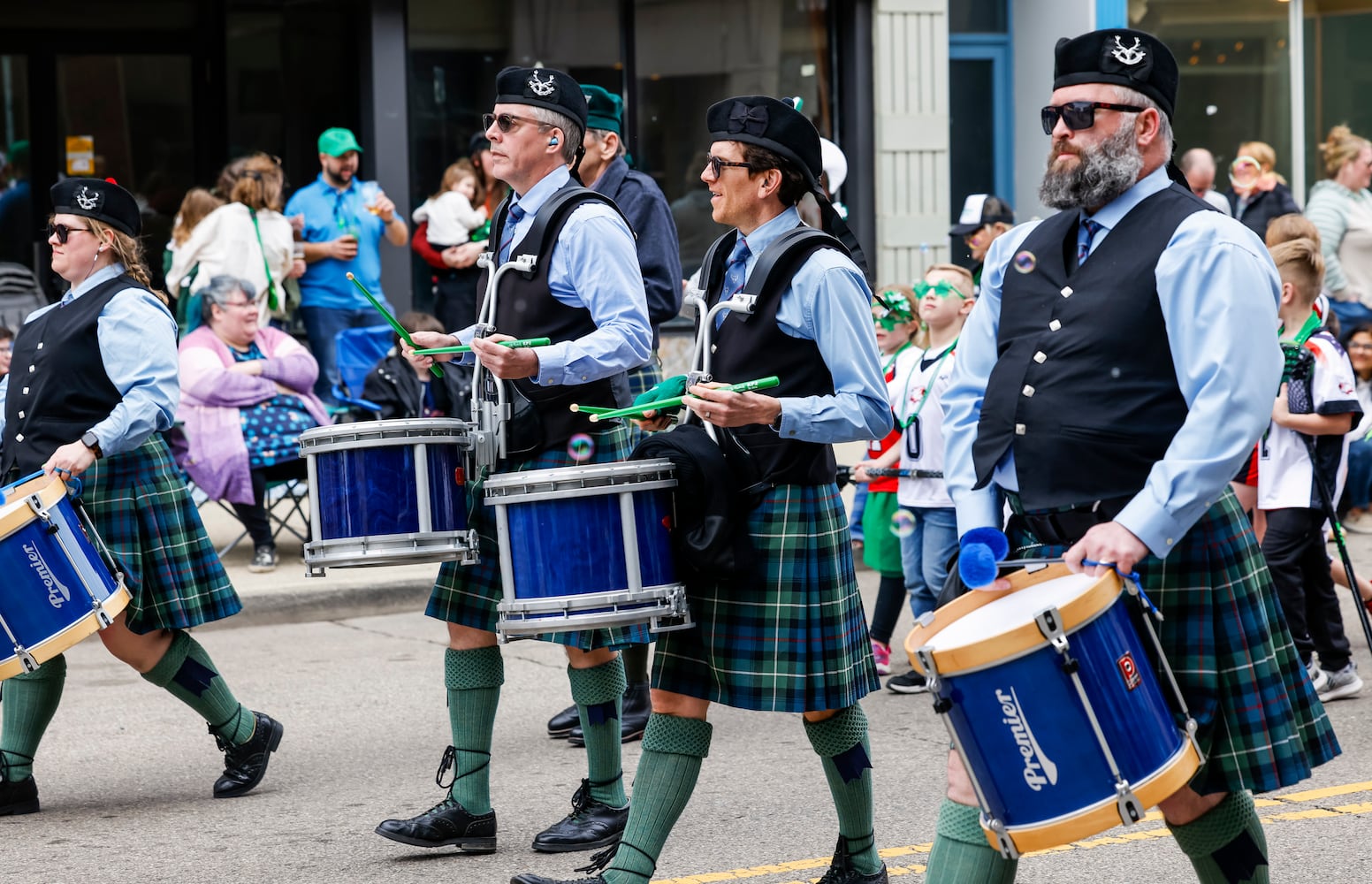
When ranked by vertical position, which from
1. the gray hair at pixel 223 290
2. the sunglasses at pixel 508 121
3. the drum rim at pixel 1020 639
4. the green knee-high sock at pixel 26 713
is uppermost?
the sunglasses at pixel 508 121

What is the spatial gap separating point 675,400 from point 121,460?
2.18 metres

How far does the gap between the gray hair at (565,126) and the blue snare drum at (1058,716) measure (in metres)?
2.29

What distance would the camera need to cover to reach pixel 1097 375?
3.40 metres

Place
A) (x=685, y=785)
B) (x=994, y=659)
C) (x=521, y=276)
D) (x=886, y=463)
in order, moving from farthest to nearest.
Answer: (x=886, y=463), (x=521, y=276), (x=685, y=785), (x=994, y=659)

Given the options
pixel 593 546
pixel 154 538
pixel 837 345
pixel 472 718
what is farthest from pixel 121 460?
pixel 837 345

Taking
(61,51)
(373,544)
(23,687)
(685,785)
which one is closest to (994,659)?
(685,785)

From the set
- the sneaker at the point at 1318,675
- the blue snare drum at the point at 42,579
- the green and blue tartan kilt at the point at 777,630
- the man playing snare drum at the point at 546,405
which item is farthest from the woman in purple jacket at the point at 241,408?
the green and blue tartan kilt at the point at 777,630

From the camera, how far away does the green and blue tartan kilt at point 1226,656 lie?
3.41m

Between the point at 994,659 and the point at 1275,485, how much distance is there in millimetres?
4061

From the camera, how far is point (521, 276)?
193 inches

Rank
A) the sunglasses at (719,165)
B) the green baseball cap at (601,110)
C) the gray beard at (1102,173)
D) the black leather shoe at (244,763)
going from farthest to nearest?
the green baseball cap at (601,110)
the black leather shoe at (244,763)
the sunglasses at (719,165)
the gray beard at (1102,173)

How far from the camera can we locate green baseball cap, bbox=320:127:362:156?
11.6m

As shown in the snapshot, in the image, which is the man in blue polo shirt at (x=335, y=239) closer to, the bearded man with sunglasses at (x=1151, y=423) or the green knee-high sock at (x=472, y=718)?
the green knee-high sock at (x=472, y=718)

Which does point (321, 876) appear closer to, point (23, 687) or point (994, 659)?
point (23, 687)
